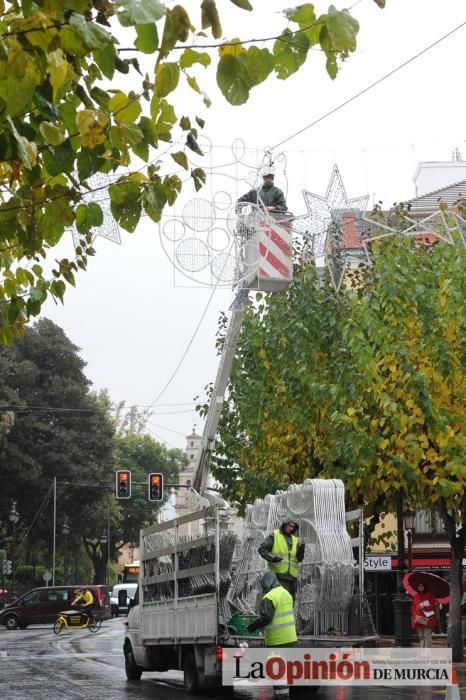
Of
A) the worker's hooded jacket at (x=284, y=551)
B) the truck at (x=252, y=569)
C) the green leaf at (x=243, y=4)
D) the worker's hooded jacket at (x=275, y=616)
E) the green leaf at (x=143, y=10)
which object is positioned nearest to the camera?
the green leaf at (x=143, y=10)

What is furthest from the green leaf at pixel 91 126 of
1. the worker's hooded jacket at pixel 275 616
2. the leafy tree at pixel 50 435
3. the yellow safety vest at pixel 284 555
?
the leafy tree at pixel 50 435

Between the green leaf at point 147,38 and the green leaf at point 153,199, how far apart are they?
6.36 feet

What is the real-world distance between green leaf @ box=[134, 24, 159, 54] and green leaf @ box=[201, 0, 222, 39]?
1.38ft

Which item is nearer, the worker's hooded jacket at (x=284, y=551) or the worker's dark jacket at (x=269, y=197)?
the worker's hooded jacket at (x=284, y=551)

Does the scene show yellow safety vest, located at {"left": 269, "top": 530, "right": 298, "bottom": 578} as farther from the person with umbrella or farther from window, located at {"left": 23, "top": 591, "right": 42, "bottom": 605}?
window, located at {"left": 23, "top": 591, "right": 42, "bottom": 605}

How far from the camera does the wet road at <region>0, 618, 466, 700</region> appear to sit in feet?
53.9

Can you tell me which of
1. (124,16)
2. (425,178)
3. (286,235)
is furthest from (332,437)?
(425,178)

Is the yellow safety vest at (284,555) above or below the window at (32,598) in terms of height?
below

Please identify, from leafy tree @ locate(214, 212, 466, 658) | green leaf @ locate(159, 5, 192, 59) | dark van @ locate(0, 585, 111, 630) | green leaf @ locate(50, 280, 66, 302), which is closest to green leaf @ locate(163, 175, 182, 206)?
green leaf @ locate(50, 280, 66, 302)

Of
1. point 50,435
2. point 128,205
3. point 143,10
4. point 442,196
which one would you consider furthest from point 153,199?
point 50,435

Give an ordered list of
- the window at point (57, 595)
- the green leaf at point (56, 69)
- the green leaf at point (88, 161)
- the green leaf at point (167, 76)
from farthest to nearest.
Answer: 1. the window at point (57, 595)
2. the green leaf at point (88, 161)
3. the green leaf at point (167, 76)
4. the green leaf at point (56, 69)

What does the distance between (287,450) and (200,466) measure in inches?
400

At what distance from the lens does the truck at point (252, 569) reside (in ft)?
50.1

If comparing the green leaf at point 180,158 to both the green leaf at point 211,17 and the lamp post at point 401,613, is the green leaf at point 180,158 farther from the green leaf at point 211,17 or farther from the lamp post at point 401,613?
the lamp post at point 401,613
